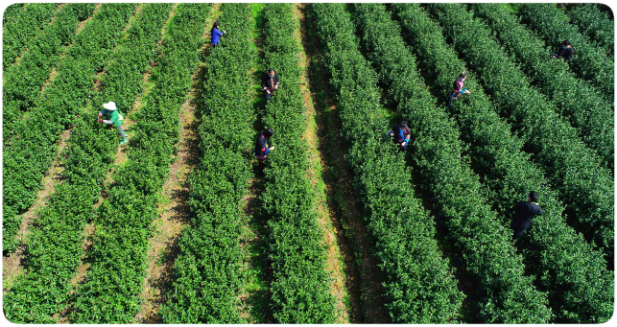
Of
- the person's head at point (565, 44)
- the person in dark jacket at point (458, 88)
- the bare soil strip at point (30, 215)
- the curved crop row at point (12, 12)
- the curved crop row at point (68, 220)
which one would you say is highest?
the person's head at point (565, 44)

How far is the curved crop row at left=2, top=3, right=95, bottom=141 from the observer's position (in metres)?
11.4

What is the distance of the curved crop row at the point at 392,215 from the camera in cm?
715

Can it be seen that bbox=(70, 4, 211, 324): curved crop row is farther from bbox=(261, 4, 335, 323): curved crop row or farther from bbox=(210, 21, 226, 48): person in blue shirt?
bbox=(261, 4, 335, 323): curved crop row

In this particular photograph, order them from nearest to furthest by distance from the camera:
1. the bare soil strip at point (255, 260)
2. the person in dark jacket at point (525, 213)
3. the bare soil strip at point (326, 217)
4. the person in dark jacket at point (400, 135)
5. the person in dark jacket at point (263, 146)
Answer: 1. the bare soil strip at point (255, 260)
2. the person in dark jacket at point (525, 213)
3. the bare soil strip at point (326, 217)
4. the person in dark jacket at point (263, 146)
5. the person in dark jacket at point (400, 135)

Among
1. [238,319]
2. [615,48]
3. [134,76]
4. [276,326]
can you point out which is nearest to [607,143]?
[615,48]

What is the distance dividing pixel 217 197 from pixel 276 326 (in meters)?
3.41

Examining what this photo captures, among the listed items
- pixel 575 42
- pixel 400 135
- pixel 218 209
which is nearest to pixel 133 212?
pixel 218 209

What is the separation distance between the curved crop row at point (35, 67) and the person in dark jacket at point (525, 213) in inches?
582

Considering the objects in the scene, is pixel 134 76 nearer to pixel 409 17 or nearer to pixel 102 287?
pixel 102 287

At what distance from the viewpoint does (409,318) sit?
703 centimetres

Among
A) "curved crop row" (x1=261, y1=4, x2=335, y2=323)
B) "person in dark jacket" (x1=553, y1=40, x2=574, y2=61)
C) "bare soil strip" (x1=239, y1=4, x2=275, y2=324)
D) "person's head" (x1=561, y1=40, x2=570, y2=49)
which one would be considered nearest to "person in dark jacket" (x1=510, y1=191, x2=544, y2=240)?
"curved crop row" (x1=261, y1=4, x2=335, y2=323)

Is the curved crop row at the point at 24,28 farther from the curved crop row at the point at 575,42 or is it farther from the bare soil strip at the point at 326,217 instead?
the curved crop row at the point at 575,42

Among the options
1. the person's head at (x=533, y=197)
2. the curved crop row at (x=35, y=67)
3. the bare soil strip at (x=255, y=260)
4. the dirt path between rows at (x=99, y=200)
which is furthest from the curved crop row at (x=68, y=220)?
the person's head at (x=533, y=197)

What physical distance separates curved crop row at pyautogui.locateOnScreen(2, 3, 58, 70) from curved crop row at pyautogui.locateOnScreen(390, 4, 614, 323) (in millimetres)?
17054
